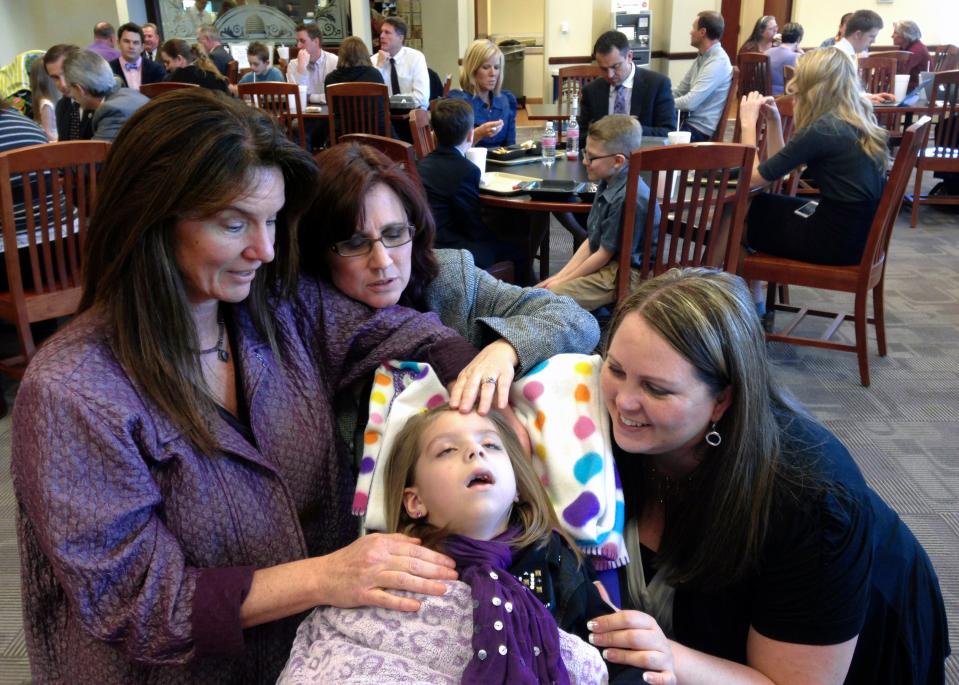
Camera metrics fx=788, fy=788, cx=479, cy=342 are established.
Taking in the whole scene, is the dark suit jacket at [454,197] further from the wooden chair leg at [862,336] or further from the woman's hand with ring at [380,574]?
the woman's hand with ring at [380,574]

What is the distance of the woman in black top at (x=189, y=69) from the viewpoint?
251 inches

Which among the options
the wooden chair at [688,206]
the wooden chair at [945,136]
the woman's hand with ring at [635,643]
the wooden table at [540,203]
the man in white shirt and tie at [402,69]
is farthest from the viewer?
the man in white shirt and tie at [402,69]

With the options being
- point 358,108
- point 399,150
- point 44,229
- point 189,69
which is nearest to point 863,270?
point 399,150

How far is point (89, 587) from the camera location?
103 centimetres

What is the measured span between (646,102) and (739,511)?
4266mm

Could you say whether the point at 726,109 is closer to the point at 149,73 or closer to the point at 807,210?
the point at 807,210

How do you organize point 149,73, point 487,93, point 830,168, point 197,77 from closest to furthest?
1. point 830,168
2. point 487,93
3. point 197,77
4. point 149,73

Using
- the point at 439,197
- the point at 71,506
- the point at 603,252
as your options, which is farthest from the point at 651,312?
the point at 439,197

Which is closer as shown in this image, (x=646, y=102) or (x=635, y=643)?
(x=635, y=643)

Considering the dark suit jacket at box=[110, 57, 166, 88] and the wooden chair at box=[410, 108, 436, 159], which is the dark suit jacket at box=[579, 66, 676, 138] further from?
the dark suit jacket at box=[110, 57, 166, 88]

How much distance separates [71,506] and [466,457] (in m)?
0.56

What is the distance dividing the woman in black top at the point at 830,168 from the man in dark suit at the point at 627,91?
1493 millimetres

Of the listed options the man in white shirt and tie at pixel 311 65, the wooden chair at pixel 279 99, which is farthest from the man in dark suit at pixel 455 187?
the man in white shirt and tie at pixel 311 65

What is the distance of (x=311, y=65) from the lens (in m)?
7.16
